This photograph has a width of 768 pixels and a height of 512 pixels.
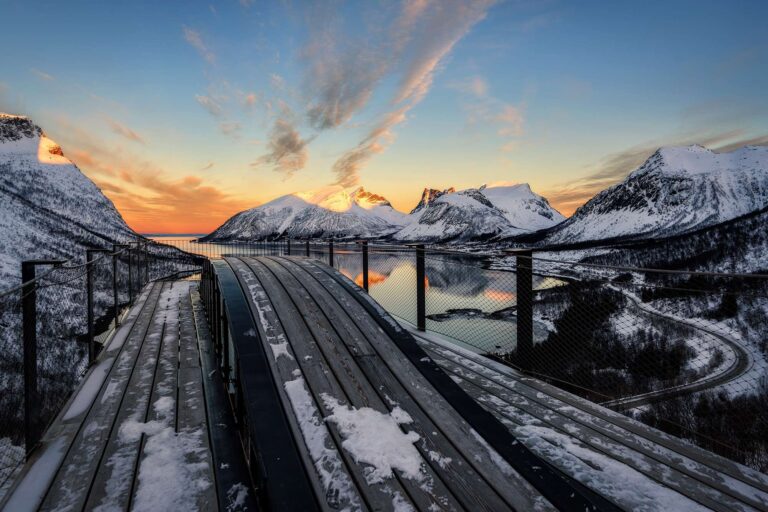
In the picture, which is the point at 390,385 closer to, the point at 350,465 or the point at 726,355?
the point at 350,465

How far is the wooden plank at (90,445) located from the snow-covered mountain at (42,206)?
4438cm

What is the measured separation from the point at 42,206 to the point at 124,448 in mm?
122317

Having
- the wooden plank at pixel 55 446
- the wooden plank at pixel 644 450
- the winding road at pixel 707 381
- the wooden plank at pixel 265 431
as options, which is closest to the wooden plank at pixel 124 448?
the wooden plank at pixel 55 446

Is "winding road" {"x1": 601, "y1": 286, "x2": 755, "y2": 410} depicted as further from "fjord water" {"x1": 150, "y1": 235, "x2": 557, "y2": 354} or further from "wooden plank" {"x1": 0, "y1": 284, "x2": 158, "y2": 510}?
"wooden plank" {"x1": 0, "y1": 284, "x2": 158, "y2": 510}

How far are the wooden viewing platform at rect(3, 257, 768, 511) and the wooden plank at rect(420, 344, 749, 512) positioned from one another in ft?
0.04

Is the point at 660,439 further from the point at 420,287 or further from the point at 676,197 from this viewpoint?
the point at 676,197

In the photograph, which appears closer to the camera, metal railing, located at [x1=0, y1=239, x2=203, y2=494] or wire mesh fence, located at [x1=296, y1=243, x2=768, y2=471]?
metal railing, located at [x1=0, y1=239, x2=203, y2=494]

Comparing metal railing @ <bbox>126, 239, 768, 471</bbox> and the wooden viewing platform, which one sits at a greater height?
the wooden viewing platform

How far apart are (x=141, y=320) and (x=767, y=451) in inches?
327

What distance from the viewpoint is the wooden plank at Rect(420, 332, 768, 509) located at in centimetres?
222

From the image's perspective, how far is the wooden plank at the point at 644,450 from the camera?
2219 mm

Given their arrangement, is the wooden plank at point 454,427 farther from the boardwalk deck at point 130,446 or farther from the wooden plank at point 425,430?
the boardwalk deck at point 130,446

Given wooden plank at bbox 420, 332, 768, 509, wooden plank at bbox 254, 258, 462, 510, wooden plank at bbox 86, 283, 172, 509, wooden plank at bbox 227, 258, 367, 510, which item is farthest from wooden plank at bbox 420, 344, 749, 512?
wooden plank at bbox 86, 283, 172, 509

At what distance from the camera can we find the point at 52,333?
21.0 metres
